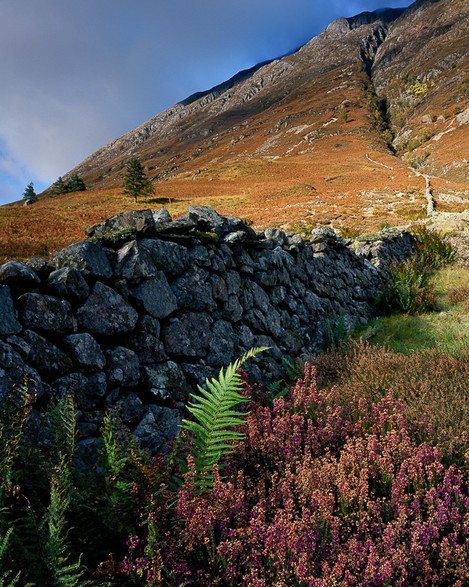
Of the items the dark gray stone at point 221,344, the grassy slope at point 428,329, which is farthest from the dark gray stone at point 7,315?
the grassy slope at point 428,329

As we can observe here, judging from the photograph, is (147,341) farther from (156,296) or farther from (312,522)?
(312,522)

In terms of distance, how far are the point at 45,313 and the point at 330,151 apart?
83413 mm

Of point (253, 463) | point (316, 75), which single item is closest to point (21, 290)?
point (253, 463)

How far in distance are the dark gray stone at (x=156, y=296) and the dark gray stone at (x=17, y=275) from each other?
3.22ft

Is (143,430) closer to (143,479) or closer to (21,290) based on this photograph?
(143,479)

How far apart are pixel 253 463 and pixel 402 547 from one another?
3.73 feet

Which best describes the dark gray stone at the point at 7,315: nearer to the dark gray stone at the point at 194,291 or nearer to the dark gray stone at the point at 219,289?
the dark gray stone at the point at 194,291

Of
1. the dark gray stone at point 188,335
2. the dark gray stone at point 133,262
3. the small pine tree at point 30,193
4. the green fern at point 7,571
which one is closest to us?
the green fern at point 7,571

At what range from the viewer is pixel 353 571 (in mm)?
2037

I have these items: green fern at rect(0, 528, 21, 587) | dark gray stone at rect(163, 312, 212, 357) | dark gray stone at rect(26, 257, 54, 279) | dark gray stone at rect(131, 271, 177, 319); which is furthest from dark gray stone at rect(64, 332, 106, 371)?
green fern at rect(0, 528, 21, 587)

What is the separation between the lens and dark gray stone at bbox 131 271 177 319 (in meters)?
3.79

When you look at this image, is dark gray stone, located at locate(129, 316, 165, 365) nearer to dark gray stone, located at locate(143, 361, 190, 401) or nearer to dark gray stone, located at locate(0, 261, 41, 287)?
dark gray stone, located at locate(143, 361, 190, 401)

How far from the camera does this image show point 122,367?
331cm

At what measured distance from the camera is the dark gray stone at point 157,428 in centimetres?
320
